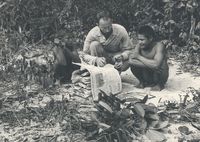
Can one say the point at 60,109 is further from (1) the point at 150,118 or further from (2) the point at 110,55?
(2) the point at 110,55

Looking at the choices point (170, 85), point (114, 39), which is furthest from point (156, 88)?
point (114, 39)

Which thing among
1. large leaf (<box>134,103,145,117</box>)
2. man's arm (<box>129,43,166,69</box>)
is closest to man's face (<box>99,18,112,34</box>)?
man's arm (<box>129,43,166,69</box>)

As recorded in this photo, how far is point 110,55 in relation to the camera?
9.06 metres

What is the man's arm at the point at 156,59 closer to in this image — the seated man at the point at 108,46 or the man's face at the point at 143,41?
the man's face at the point at 143,41

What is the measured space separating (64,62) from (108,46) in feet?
2.57

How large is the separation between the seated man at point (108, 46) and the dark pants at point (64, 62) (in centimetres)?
24

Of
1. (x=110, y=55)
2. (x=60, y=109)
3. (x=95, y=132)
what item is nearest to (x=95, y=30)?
(x=110, y=55)

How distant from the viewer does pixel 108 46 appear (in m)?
9.00

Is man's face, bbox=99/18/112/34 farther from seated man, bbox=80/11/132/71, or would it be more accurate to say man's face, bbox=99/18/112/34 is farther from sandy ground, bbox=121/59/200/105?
sandy ground, bbox=121/59/200/105

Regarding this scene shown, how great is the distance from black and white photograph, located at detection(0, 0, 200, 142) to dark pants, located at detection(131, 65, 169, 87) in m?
0.01

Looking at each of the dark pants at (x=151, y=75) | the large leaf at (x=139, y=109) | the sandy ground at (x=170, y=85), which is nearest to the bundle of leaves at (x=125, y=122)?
the large leaf at (x=139, y=109)

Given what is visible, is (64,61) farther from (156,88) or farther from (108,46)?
(156,88)

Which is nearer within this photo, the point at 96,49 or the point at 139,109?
the point at 139,109

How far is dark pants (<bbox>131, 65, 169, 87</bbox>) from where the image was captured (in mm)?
8539
